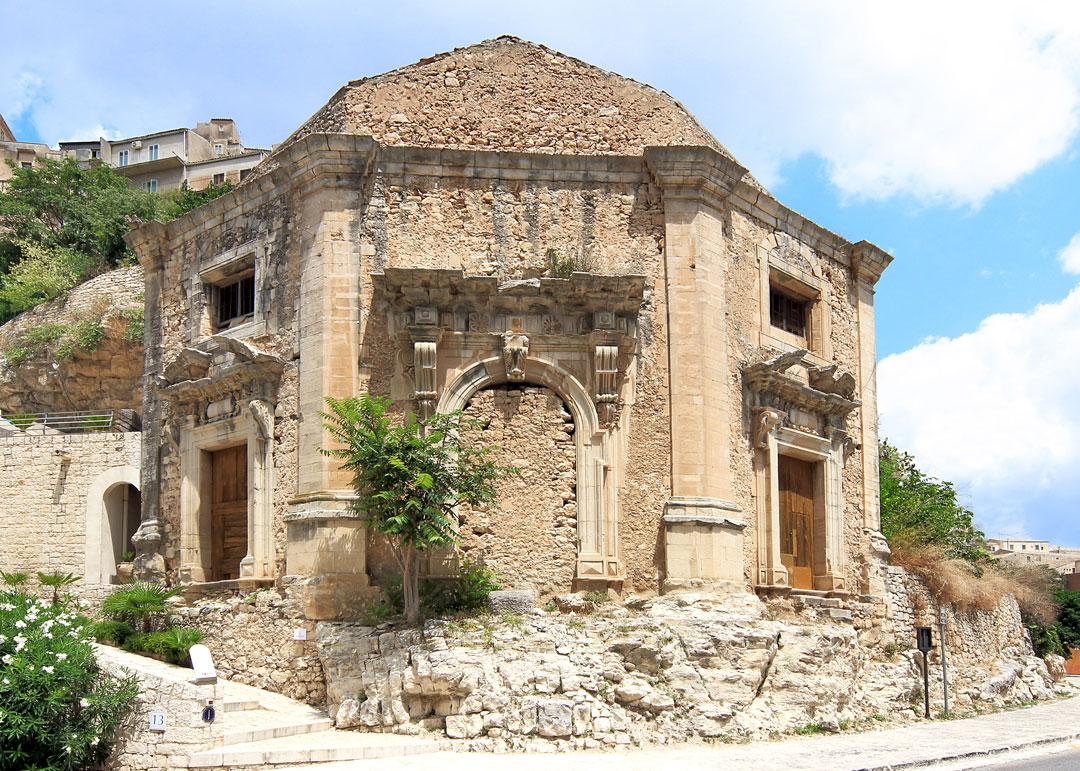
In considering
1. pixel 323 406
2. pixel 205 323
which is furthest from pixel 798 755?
pixel 205 323

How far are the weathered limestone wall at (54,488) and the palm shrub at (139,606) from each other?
6587 mm

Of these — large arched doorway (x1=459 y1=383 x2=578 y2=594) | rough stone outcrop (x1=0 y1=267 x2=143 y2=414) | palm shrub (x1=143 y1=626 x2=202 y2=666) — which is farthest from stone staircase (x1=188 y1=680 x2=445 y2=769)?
rough stone outcrop (x1=0 y1=267 x2=143 y2=414)

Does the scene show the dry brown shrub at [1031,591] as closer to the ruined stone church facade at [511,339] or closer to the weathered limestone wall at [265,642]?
the ruined stone church facade at [511,339]

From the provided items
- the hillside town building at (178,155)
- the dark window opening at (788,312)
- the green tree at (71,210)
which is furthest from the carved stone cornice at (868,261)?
the hillside town building at (178,155)

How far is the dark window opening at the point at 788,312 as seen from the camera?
19.5 meters

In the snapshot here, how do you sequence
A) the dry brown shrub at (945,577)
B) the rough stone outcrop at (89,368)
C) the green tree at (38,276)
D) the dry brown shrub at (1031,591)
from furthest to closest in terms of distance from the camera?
the green tree at (38,276)
the rough stone outcrop at (89,368)
the dry brown shrub at (1031,591)
the dry brown shrub at (945,577)

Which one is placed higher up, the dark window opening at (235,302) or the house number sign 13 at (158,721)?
the dark window opening at (235,302)

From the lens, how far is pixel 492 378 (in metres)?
16.1

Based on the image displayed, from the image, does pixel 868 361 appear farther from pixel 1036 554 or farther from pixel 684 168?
pixel 1036 554

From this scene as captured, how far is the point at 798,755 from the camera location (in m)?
13.2

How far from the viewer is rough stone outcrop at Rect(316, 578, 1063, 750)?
1354 cm

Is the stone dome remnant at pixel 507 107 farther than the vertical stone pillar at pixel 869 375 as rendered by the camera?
No

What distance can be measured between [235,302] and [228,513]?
337 cm

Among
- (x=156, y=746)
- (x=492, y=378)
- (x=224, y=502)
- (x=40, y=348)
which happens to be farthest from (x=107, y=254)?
(x=156, y=746)
